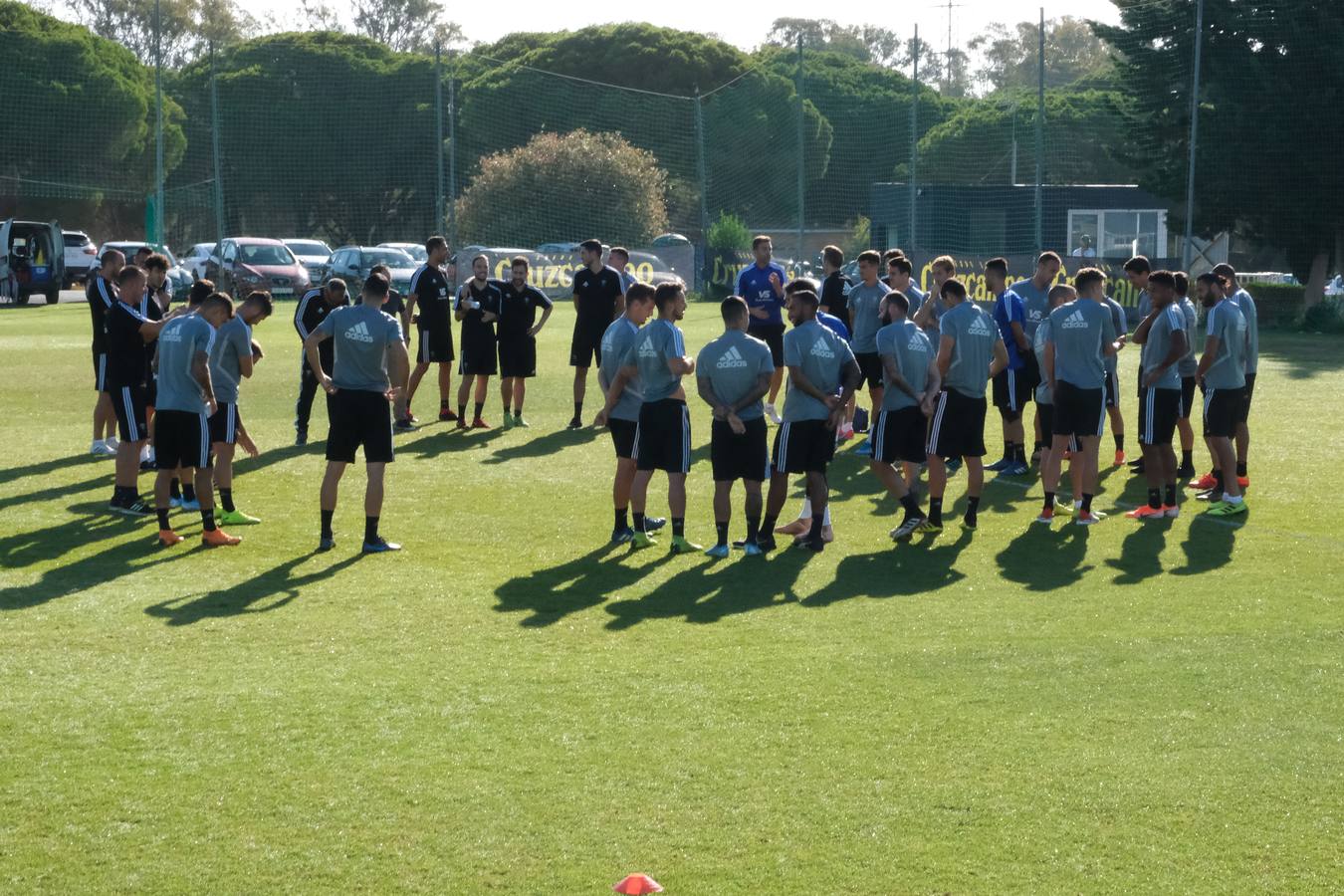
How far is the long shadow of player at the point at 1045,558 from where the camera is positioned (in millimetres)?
9461

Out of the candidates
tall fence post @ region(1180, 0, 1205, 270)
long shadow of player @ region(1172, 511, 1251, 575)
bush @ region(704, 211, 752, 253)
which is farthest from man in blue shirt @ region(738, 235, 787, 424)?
bush @ region(704, 211, 752, 253)

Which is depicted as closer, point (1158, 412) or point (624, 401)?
point (624, 401)

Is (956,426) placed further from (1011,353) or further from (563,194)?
(563,194)

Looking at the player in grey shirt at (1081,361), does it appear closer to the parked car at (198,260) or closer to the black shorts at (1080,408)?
the black shorts at (1080,408)

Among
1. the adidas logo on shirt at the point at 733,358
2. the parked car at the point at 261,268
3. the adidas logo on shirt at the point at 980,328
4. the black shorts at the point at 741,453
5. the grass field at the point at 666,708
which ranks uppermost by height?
the parked car at the point at 261,268

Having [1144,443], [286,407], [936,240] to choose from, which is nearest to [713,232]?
[936,240]

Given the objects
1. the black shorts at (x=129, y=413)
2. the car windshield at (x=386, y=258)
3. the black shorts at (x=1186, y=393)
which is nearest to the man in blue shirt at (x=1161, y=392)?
the black shorts at (x=1186, y=393)

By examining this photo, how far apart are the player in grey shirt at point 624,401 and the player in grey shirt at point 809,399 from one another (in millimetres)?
986

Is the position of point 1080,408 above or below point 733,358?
below

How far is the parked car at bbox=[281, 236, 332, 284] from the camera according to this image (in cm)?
4423

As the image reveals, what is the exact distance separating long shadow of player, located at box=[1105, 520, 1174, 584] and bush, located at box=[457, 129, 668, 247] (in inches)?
1518

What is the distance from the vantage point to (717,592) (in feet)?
29.8

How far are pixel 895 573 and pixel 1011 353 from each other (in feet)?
13.2

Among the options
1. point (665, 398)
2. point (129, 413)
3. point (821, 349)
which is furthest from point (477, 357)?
point (821, 349)
